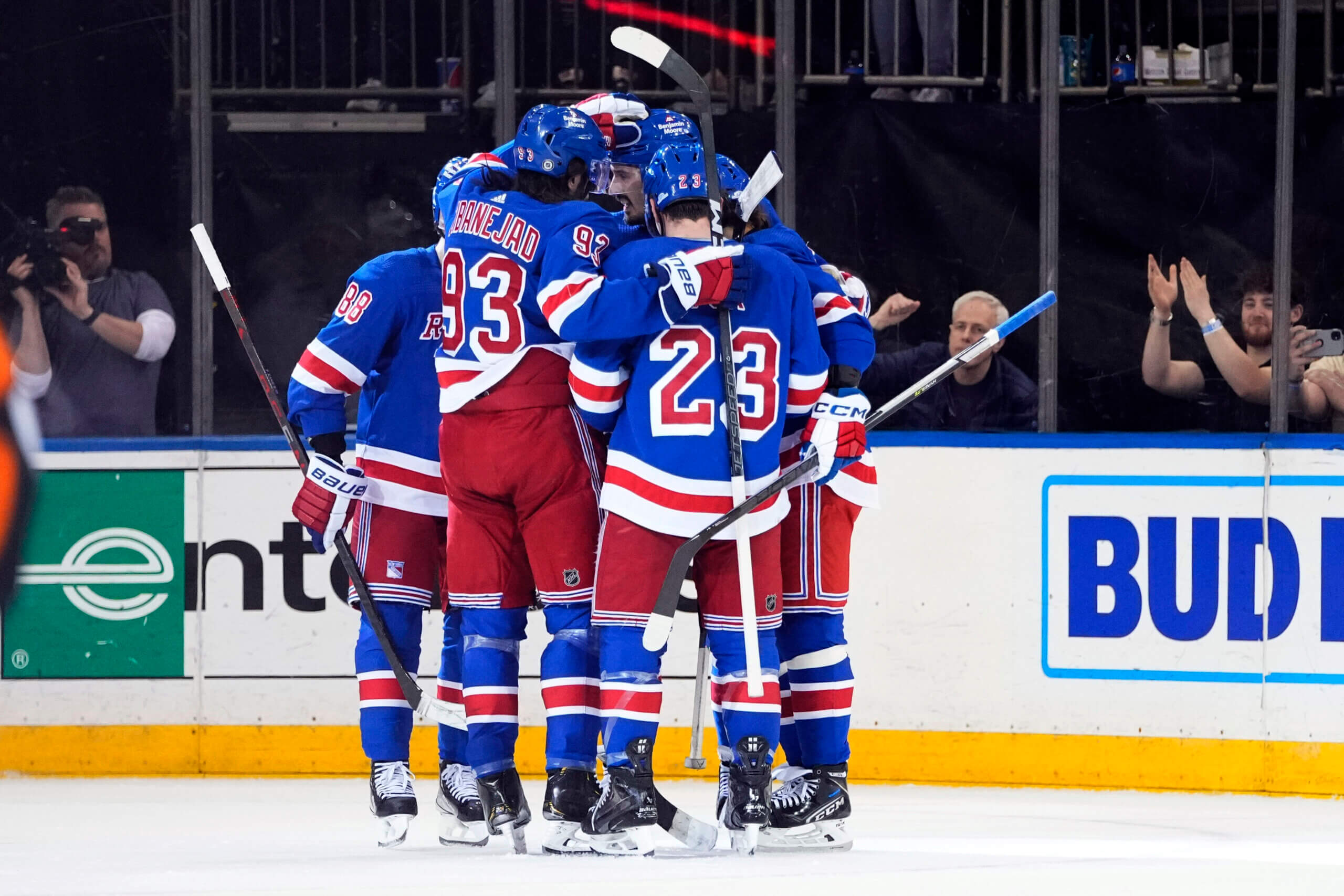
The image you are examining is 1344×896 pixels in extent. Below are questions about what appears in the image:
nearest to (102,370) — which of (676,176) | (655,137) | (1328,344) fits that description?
(655,137)

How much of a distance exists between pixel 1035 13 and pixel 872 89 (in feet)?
1.51

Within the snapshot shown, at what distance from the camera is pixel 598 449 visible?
3.46 m

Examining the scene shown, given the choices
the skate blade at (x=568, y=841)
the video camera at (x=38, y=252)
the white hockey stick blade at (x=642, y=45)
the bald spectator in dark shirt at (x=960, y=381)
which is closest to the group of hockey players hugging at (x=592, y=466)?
the skate blade at (x=568, y=841)

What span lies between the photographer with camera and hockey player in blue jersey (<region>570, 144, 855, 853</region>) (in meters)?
1.99

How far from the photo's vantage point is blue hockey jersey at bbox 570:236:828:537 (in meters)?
3.23

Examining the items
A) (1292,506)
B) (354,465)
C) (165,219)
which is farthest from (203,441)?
(1292,506)

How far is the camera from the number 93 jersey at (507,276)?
127 inches

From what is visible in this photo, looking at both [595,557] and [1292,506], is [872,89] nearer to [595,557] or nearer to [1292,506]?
[1292,506]

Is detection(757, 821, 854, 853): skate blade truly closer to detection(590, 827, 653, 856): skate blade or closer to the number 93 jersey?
detection(590, 827, 653, 856): skate blade

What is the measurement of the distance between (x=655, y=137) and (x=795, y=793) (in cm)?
126

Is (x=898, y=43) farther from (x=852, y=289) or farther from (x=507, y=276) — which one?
(x=507, y=276)

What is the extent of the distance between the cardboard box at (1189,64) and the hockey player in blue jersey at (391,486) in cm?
208

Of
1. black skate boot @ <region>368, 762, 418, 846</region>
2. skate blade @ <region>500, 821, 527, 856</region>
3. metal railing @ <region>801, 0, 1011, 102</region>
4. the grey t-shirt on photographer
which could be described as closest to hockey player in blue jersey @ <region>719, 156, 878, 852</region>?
skate blade @ <region>500, 821, 527, 856</region>

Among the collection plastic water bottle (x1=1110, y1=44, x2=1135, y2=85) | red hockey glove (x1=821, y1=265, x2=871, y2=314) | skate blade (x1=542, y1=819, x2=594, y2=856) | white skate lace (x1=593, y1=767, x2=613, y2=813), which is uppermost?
plastic water bottle (x1=1110, y1=44, x2=1135, y2=85)
